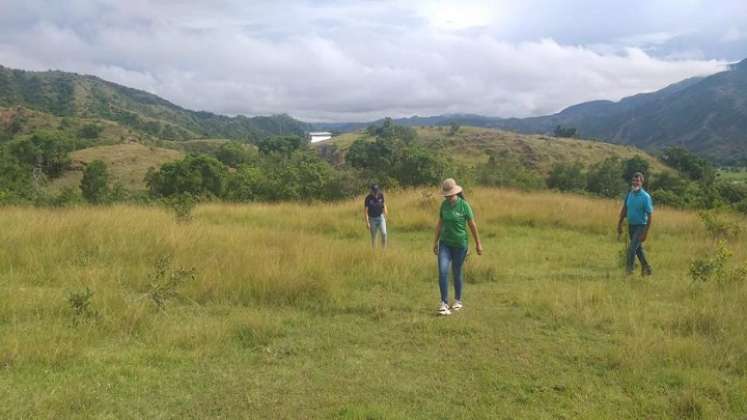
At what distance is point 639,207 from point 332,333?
608 cm

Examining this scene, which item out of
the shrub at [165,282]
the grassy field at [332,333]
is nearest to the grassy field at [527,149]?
the grassy field at [332,333]

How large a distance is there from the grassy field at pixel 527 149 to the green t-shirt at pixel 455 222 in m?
85.4

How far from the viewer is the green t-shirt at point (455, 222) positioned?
257 inches

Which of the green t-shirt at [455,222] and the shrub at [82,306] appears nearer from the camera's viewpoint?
the shrub at [82,306]

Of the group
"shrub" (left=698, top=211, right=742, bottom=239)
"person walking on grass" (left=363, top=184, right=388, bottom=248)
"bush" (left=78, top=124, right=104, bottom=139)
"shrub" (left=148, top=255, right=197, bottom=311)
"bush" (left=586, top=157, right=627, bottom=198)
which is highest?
"bush" (left=78, top=124, right=104, bottom=139)

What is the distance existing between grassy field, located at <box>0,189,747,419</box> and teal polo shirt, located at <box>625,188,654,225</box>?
1.03 m

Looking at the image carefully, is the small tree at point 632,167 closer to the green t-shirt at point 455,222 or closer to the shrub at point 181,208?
the shrub at point 181,208

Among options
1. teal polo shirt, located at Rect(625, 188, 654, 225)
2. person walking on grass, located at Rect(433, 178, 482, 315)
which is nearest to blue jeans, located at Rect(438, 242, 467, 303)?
person walking on grass, located at Rect(433, 178, 482, 315)

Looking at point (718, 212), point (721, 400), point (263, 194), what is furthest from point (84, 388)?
point (263, 194)

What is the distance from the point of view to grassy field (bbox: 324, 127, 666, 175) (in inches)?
3752

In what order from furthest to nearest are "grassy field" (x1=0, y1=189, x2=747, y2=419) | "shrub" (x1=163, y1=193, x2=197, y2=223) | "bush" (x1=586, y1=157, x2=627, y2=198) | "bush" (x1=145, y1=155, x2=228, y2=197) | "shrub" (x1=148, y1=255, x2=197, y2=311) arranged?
"bush" (x1=586, y1=157, x2=627, y2=198) → "bush" (x1=145, y1=155, x2=228, y2=197) → "shrub" (x1=163, y1=193, x2=197, y2=223) → "shrub" (x1=148, y1=255, x2=197, y2=311) → "grassy field" (x1=0, y1=189, x2=747, y2=419)

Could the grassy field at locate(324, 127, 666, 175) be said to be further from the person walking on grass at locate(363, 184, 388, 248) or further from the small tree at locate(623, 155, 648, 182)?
the person walking on grass at locate(363, 184, 388, 248)

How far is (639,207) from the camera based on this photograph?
8641mm

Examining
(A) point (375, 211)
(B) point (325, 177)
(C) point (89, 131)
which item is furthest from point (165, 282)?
(C) point (89, 131)
